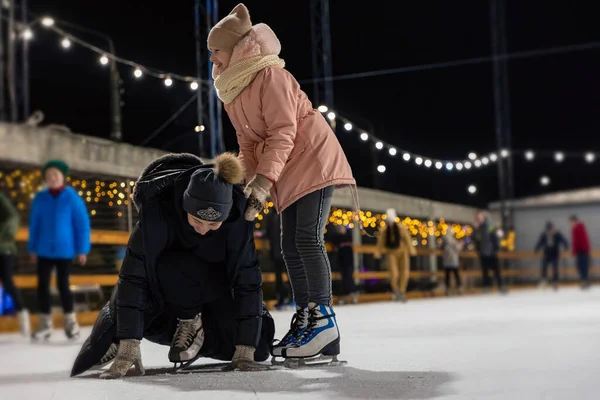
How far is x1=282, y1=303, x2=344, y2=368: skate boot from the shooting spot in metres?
2.42

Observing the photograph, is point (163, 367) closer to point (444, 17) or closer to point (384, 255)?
point (444, 17)

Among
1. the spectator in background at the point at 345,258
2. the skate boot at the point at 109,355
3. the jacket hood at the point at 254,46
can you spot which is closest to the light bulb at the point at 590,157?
the spectator in background at the point at 345,258

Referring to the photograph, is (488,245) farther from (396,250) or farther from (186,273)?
(186,273)

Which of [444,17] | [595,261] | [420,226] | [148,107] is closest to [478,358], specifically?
[148,107]

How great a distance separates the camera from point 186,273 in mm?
2297

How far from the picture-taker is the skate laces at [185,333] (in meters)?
2.40

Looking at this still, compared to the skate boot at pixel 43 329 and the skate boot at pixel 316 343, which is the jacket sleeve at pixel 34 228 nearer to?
the skate boot at pixel 43 329

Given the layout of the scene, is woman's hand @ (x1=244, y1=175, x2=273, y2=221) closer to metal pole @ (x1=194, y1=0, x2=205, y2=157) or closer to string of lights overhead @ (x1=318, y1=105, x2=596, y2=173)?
metal pole @ (x1=194, y1=0, x2=205, y2=157)

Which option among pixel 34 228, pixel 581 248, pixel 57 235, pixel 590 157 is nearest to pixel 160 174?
pixel 57 235

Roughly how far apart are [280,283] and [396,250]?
2429 mm

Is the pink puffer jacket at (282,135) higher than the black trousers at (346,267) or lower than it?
higher

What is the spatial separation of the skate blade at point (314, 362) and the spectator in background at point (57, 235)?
2182 millimetres

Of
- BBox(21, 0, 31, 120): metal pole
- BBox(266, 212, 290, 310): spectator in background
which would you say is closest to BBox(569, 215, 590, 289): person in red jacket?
BBox(266, 212, 290, 310): spectator in background

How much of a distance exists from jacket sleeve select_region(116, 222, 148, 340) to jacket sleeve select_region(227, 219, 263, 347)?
0.77 feet
